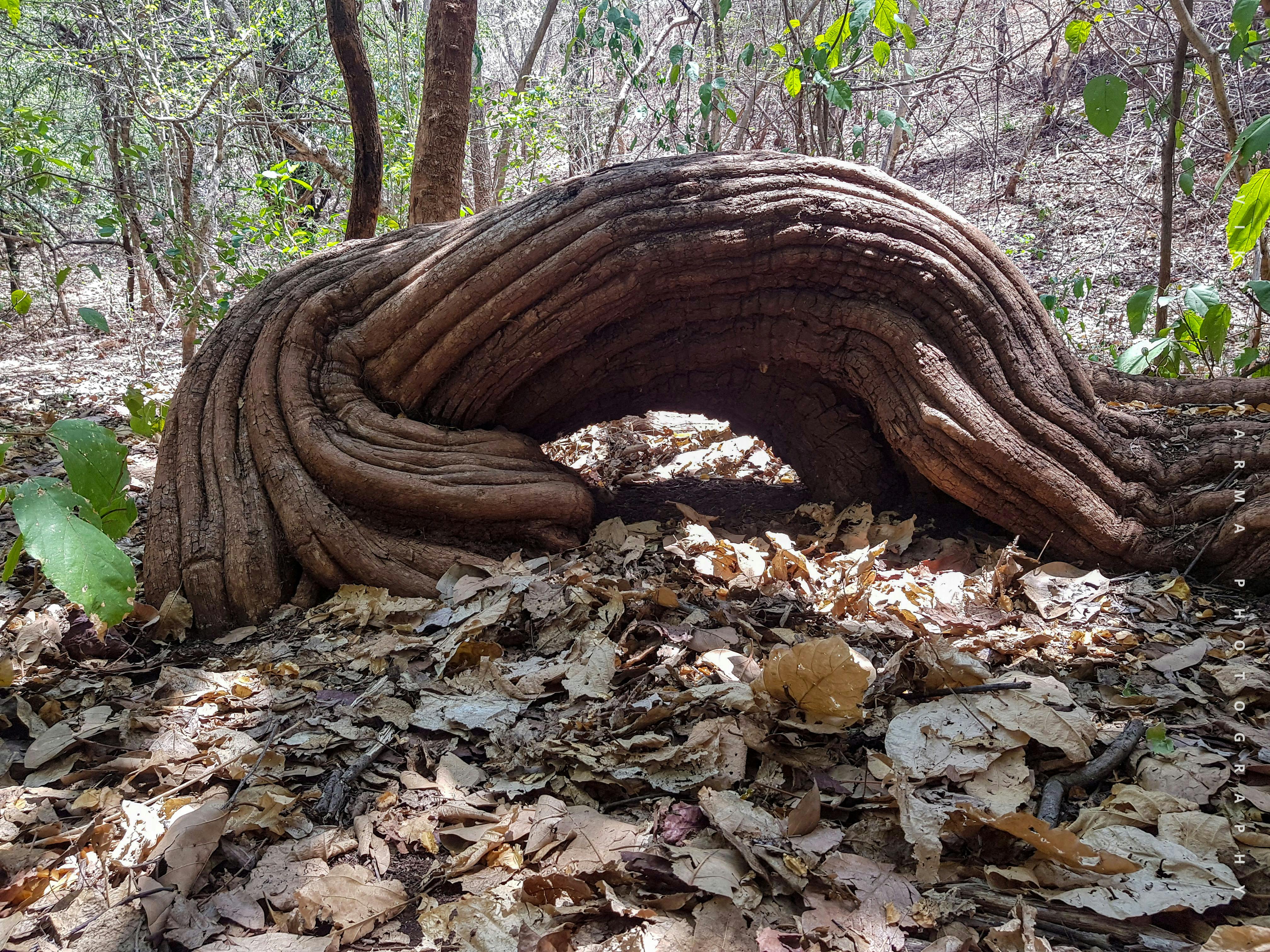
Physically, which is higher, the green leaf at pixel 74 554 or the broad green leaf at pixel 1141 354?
the broad green leaf at pixel 1141 354

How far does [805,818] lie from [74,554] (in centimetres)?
174

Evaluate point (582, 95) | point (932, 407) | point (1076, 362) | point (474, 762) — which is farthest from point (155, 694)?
point (582, 95)

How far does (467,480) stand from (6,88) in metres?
14.0

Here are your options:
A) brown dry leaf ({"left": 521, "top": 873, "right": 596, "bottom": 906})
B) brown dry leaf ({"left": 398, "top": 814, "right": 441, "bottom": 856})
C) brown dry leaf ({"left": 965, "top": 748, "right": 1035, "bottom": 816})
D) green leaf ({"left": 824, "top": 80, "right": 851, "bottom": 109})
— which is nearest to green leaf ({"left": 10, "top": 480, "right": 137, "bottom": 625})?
brown dry leaf ({"left": 398, "top": 814, "right": 441, "bottom": 856})

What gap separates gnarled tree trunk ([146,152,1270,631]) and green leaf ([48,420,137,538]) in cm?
119

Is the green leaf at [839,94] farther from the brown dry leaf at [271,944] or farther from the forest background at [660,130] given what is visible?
the brown dry leaf at [271,944]

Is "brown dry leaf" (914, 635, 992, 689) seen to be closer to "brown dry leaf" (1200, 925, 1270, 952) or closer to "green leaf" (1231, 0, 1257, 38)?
"brown dry leaf" (1200, 925, 1270, 952)

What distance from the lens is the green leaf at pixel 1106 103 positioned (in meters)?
3.01

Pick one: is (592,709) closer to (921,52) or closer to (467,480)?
(467,480)

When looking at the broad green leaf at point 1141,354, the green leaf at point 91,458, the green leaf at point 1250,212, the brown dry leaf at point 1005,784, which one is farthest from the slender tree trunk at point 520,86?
the brown dry leaf at point 1005,784

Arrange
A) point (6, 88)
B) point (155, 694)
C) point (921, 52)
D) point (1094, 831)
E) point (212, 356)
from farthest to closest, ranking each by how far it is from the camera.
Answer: point (6, 88) → point (921, 52) → point (212, 356) → point (155, 694) → point (1094, 831)

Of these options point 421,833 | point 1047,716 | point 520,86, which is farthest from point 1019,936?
point 520,86

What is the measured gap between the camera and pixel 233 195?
13352 millimetres

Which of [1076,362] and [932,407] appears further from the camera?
[1076,362]
